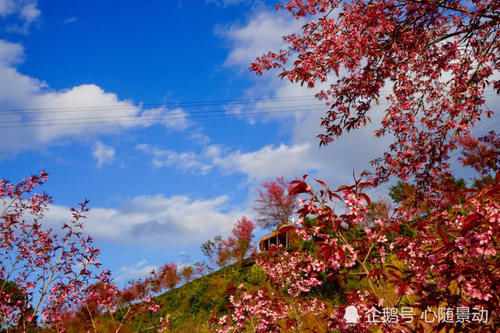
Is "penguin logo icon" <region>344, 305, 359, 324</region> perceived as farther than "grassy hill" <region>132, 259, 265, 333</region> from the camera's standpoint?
No

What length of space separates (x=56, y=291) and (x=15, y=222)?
1.70 m

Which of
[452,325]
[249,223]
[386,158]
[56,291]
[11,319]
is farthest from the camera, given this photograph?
[249,223]

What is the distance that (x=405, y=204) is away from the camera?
6.98m

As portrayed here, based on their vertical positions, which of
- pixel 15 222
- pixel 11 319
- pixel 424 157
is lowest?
pixel 11 319

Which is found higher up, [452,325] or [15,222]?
[15,222]

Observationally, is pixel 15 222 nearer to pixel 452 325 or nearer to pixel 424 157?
pixel 452 325

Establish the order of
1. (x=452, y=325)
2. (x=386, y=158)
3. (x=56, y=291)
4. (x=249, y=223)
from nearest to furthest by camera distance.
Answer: (x=452, y=325) → (x=56, y=291) → (x=386, y=158) → (x=249, y=223)

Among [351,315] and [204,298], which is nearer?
[351,315]

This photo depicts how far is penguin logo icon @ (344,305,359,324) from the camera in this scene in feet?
9.79

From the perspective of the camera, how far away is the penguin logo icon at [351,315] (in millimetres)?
2985

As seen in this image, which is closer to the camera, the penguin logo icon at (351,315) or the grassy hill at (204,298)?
the penguin logo icon at (351,315)

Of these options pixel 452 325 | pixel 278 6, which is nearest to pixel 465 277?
pixel 452 325

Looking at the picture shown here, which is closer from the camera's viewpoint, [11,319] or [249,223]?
[11,319]

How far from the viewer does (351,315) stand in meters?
3.01
